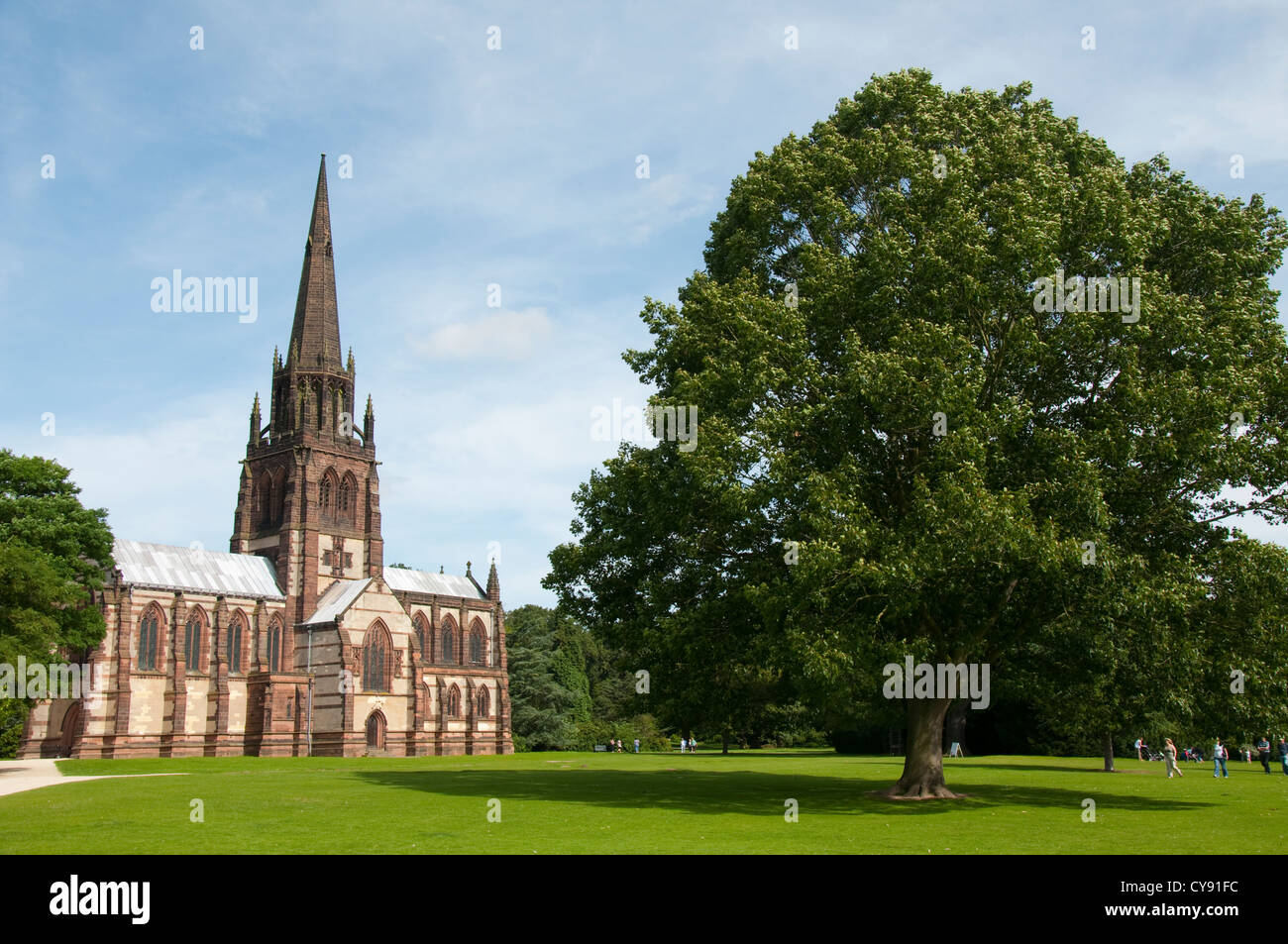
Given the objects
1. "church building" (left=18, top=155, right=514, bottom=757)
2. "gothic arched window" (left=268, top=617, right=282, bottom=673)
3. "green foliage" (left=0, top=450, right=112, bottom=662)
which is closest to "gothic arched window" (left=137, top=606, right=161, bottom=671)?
"church building" (left=18, top=155, right=514, bottom=757)

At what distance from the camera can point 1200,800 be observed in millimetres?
26516

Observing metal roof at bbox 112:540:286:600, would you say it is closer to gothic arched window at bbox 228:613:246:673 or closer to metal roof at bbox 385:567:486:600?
gothic arched window at bbox 228:613:246:673

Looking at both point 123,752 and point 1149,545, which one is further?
point 123,752

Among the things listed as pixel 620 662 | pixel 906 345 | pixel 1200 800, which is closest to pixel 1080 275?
pixel 906 345

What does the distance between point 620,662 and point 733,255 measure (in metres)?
12.2

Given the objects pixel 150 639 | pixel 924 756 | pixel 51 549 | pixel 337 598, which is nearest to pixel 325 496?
pixel 337 598

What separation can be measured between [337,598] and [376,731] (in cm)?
1076

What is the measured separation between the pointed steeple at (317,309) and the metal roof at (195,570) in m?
17.6

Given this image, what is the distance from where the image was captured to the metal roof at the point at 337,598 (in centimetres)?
7788

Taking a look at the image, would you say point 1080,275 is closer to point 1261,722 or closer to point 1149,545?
point 1149,545

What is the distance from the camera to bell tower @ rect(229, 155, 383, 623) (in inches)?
3317

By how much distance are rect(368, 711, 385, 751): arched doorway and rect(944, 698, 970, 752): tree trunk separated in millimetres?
39250

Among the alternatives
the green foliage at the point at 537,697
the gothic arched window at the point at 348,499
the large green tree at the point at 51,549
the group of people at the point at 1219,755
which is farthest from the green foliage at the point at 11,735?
the group of people at the point at 1219,755

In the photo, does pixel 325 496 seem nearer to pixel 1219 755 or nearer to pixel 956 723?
pixel 956 723
